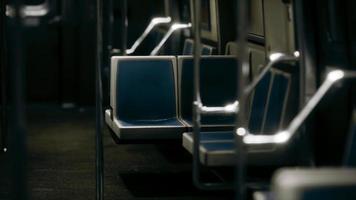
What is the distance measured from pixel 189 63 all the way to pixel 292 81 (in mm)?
1952

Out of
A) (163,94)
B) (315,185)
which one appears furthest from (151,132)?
(315,185)

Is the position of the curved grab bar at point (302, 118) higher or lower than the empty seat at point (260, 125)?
higher

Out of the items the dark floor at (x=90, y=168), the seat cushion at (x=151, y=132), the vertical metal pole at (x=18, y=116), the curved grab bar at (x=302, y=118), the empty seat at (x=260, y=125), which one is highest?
the vertical metal pole at (x=18, y=116)

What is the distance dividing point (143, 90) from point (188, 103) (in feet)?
1.33

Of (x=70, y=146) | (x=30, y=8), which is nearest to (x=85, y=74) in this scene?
(x=30, y=8)

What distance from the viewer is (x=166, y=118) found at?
7.50 meters

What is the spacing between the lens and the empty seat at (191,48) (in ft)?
27.0

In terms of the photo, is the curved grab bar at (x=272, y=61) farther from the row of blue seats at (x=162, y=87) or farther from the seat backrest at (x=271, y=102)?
the row of blue seats at (x=162, y=87)

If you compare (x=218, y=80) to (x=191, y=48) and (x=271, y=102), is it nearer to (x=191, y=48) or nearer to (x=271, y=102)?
(x=271, y=102)

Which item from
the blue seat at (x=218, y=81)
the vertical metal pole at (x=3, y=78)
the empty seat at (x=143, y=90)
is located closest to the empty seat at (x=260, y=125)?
the blue seat at (x=218, y=81)

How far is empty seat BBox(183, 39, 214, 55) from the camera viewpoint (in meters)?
8.22

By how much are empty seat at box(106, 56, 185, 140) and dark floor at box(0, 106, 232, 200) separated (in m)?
0.36

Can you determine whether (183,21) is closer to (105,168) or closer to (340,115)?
(105,168)

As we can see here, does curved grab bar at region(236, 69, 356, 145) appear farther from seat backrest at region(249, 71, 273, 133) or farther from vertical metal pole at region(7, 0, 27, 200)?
vertical metal pole at region(7, 0, 27, 200)
